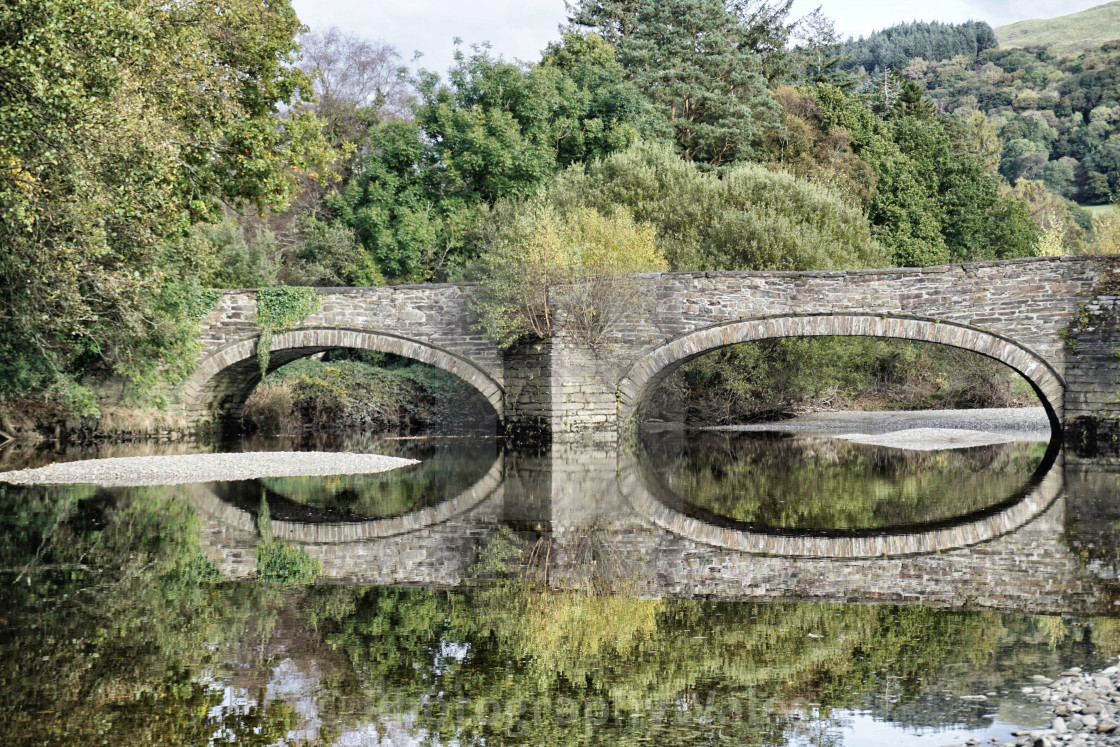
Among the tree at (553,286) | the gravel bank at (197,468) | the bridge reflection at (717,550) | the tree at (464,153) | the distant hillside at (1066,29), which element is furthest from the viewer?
the distant hillside at (1066,29)

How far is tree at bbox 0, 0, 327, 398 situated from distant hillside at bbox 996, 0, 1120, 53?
8481 cm

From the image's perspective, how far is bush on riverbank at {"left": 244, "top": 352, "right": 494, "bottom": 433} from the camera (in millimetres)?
24141

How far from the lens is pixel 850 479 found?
14.1m

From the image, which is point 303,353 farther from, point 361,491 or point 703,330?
point 361,491

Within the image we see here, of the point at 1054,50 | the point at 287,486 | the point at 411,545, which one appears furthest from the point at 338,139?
the point at 1054,50

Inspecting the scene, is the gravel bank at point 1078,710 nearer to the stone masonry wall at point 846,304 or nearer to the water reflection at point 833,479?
the water reflection at point 833,479

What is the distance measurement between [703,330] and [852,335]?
259cm

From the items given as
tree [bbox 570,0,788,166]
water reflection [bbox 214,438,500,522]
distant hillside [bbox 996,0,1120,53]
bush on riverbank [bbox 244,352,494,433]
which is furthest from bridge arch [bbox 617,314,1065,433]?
distant hillside [bbox 996,0,1120,53]

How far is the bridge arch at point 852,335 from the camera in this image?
17.5m

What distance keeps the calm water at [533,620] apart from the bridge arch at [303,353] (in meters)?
7.95

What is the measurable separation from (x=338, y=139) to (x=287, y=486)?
18405mm

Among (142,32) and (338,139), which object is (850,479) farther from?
(338,139)

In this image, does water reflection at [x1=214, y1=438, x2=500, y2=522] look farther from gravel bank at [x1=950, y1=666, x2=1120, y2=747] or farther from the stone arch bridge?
gravel bank at [x1=950, y1=666, x2=1120, y2=747]

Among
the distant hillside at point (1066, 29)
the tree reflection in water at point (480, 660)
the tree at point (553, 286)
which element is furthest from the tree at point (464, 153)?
the distant hillside at point (1066, 29)
